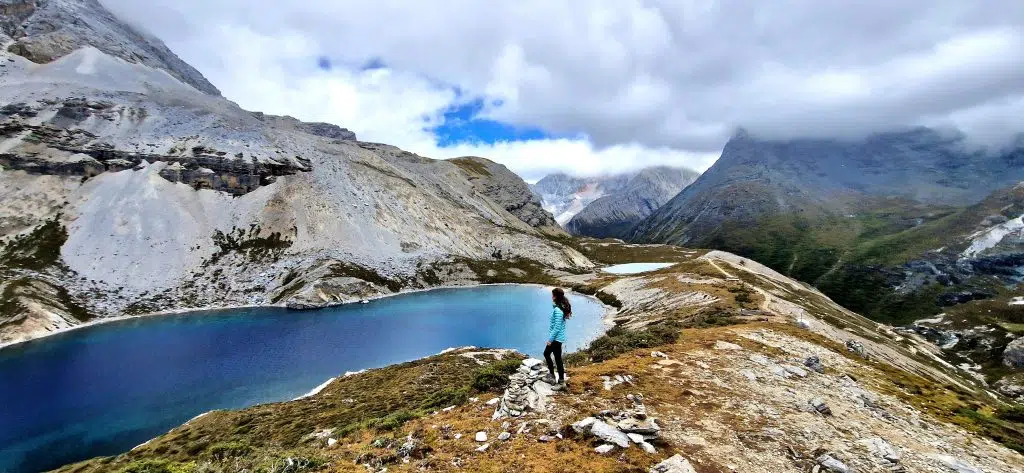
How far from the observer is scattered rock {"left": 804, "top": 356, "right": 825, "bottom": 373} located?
85.2 ft

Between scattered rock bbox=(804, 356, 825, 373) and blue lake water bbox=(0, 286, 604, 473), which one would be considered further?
blue lake water bbox=(0, 286, 604, 473)

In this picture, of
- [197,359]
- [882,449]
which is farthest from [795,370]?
[197,359]

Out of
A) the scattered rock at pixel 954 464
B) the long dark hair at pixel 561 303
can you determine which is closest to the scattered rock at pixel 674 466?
the long dark hair at pixel 561 303

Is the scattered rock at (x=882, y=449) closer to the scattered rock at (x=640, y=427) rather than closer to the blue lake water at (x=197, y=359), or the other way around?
the scattered rock at (x=640, y=427)

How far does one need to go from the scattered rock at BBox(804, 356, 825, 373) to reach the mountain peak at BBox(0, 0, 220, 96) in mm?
225861

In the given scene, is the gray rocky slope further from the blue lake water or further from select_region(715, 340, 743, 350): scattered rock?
select_region(715, 340, 743, 350): scattered rock

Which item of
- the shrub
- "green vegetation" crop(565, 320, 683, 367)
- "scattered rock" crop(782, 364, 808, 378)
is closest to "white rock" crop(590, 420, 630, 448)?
the shrub

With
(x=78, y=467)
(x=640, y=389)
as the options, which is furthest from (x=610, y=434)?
(x=78, y=467)

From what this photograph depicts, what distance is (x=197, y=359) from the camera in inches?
2221

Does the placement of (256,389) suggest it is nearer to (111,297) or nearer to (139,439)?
(139,439)

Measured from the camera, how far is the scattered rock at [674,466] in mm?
12505

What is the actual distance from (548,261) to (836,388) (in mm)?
130148

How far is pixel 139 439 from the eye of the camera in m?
35.0

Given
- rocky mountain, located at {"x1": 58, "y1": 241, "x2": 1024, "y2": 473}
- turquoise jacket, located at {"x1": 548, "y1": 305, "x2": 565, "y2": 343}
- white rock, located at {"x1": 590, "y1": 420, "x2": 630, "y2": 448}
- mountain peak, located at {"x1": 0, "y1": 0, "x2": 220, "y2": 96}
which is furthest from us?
mountain peak, located at {"x1": 0, "y1": 0, "x2": 220, "y2": 96}
